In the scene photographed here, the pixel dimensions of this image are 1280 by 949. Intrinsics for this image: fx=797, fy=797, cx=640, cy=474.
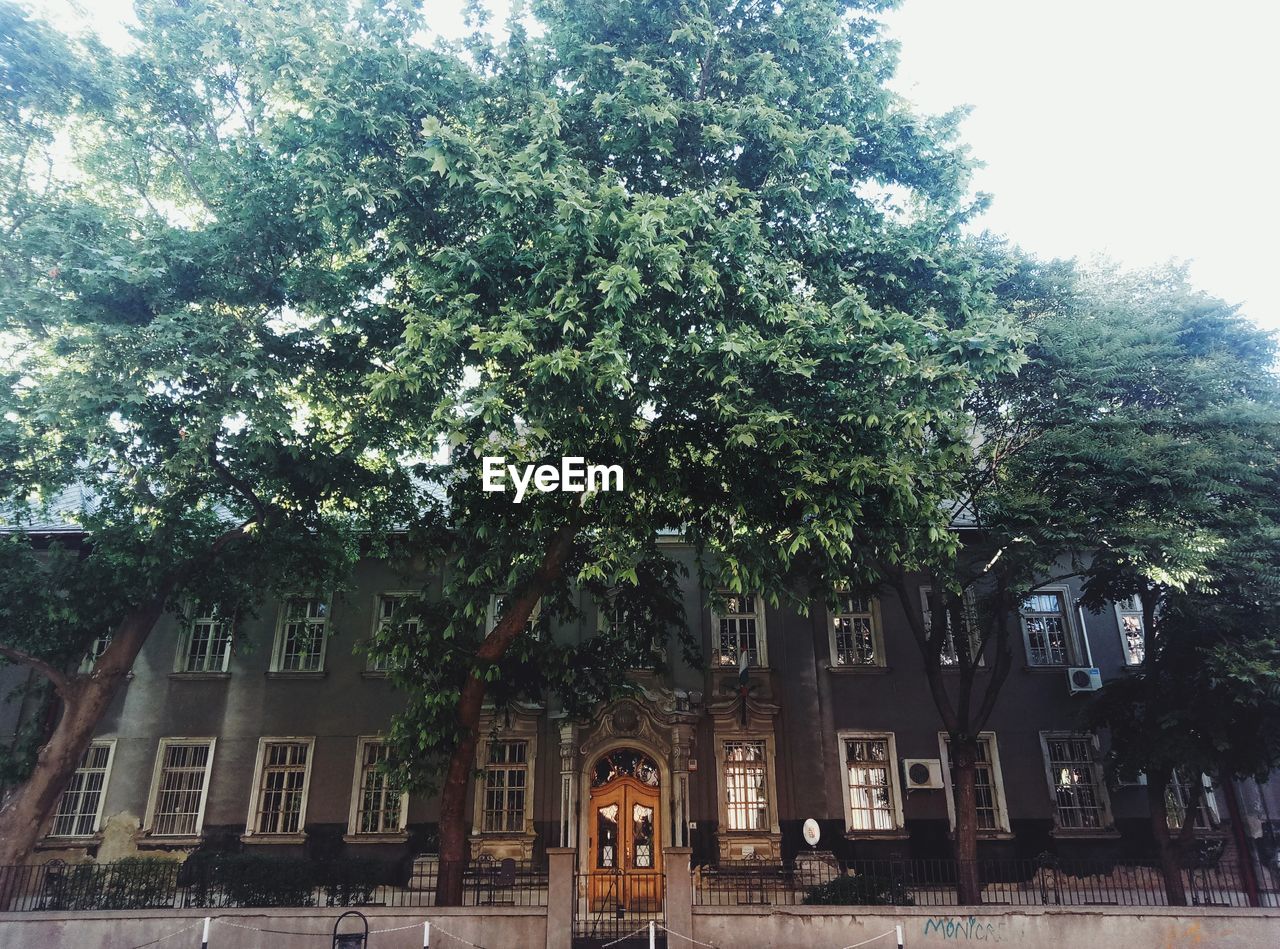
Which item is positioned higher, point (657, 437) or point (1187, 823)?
point (657, 437)

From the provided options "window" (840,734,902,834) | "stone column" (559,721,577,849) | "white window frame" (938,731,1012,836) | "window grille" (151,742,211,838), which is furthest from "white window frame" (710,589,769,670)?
"window grille" (151,742,211,838)

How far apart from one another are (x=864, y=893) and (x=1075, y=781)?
25.0 feet

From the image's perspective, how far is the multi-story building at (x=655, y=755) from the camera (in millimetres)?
16547

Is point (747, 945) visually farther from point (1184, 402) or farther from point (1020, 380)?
point (1184, 402)

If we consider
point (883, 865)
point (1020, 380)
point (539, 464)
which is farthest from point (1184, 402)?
point (539, 464)

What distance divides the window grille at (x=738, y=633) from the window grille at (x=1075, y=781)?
6.64 metres

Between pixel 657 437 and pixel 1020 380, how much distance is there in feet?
22.8

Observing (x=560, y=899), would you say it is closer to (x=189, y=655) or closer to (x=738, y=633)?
(x=738, y=633)

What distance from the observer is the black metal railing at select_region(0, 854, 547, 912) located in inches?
504

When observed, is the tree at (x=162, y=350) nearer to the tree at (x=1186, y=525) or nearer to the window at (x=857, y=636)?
the window at (x=857, y=636)

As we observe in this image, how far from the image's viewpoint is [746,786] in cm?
1688

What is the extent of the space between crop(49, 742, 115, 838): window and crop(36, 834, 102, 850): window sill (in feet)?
0.38

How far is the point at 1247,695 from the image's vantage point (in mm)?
12039

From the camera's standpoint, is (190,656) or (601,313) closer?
(601,313)
